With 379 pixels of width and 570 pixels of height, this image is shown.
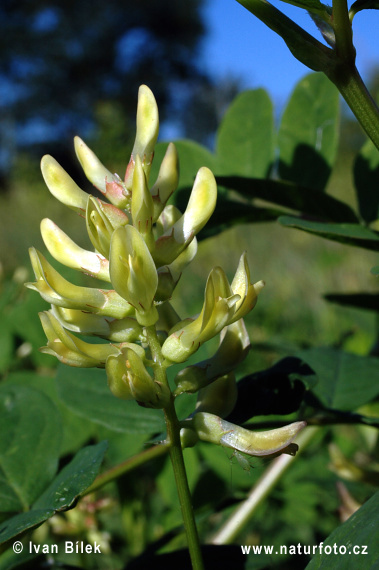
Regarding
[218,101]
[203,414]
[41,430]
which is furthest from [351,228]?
[218,101]

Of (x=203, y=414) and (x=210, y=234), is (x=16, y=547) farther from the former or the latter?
(x=210, y=234)

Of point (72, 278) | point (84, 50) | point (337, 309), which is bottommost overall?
point (337, 309)

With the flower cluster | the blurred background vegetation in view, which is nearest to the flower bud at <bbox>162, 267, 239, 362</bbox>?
the flower cluster

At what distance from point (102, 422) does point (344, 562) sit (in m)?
0.32

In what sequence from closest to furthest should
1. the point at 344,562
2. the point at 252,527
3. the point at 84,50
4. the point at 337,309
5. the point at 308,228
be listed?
the point at 344,562 → the point at 308,228 → the point at 252,527 → the point at 337,309 → the point at 84,50

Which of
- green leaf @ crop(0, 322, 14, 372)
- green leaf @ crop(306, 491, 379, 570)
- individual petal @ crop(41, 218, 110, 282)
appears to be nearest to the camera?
green leaf @ crop(306, 491, 379, 570)

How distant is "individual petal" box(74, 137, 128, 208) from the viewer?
18.4 inches

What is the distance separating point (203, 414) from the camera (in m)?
0.43

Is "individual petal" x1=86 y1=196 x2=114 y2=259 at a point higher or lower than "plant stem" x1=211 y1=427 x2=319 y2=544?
higher

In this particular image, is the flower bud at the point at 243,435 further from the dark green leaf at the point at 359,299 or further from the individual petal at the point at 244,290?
the dark green leaf at the point at 359,299

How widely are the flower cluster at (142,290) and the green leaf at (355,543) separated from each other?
0.24ft

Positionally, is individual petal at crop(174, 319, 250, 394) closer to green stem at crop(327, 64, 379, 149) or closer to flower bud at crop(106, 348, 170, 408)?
flower bud at crop(106, 348, 170, 408)

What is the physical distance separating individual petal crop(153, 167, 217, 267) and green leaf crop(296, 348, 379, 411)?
0.25 m

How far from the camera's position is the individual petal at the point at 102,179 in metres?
0.47
